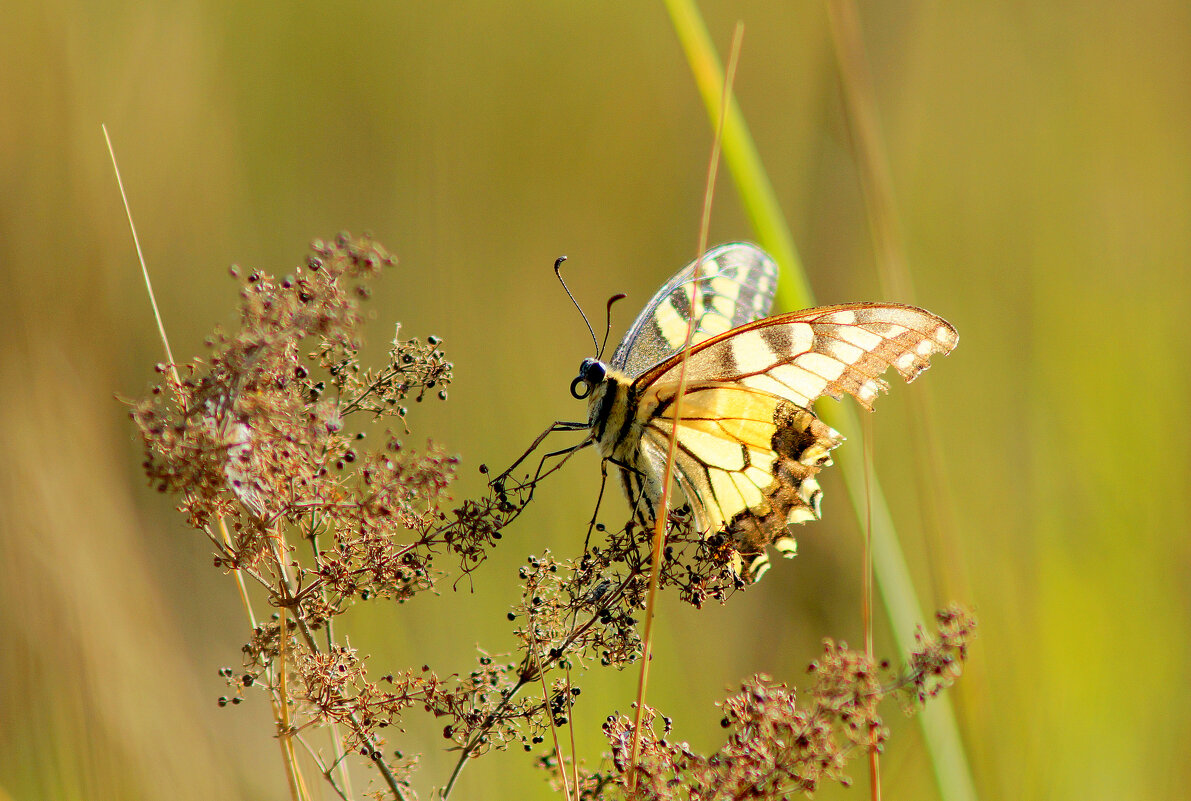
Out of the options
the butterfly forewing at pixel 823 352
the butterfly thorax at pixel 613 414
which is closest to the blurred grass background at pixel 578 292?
the butterfly forewing at pixel 823 352

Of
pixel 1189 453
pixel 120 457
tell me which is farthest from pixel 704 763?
pixel 120 457

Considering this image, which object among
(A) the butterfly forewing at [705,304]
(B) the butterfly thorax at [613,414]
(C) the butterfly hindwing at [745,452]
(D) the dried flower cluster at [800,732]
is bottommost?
(D) the dried flower cluster at [800,732]

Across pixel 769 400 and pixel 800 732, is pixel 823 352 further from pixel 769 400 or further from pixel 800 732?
pixel 800 732

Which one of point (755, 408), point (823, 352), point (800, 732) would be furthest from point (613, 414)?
point (800, 732)

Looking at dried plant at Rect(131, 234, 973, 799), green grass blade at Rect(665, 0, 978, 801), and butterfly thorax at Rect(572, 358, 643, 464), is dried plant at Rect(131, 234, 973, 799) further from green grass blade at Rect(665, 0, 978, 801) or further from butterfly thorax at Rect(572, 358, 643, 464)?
butterfly thorax at Rect(572, 358, 643, 464)

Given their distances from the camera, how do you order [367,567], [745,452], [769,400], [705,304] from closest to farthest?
[367,567] → [769,400] → [745,452] → [705,304]

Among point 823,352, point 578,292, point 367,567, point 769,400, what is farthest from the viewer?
point 578,292

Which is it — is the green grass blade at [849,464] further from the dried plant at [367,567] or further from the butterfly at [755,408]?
the dried plant at [367,567]
